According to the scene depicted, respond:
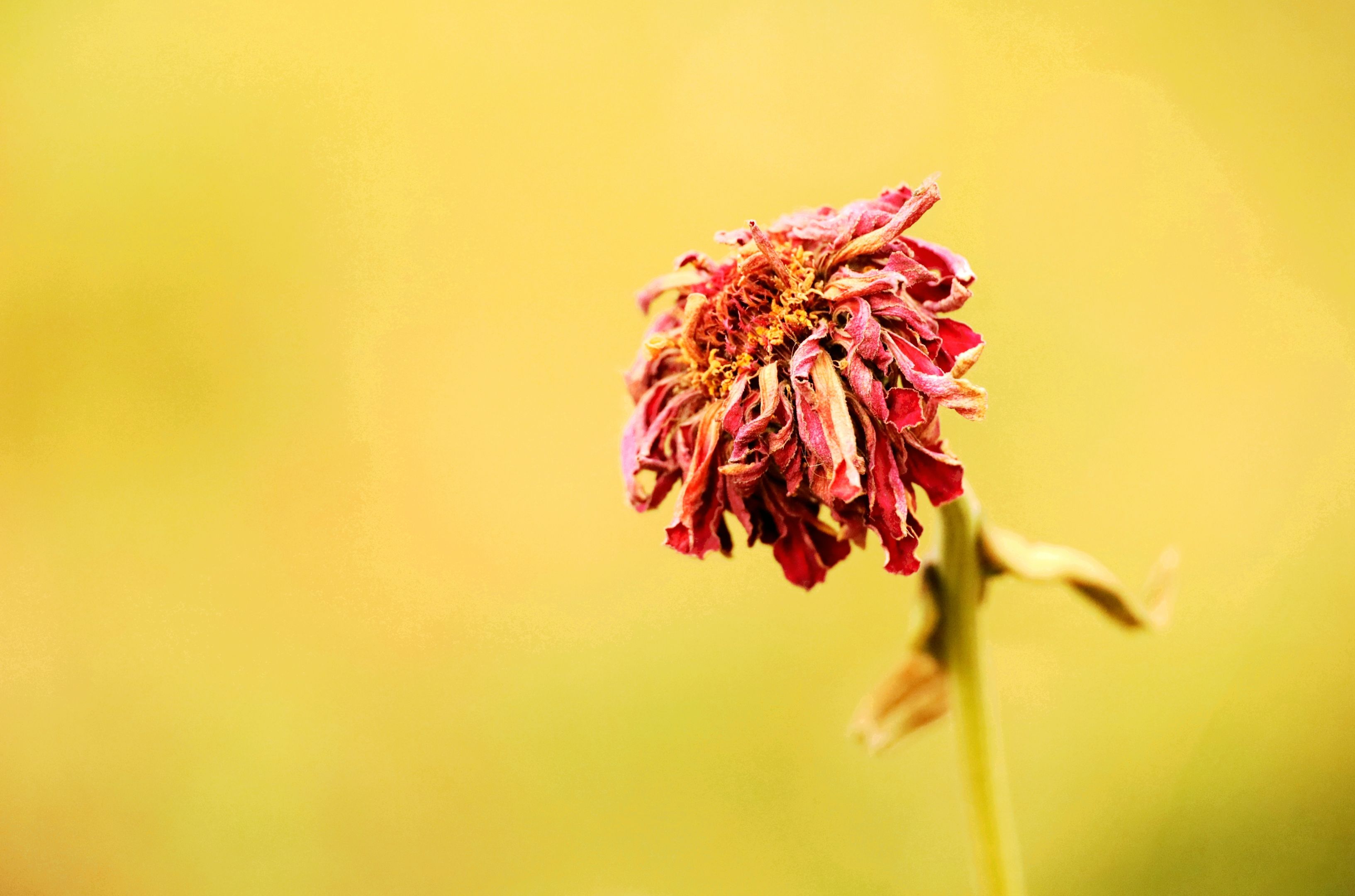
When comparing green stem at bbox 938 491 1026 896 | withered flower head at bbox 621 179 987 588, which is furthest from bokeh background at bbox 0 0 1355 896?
withered flower head at bbox 621 179 987 588

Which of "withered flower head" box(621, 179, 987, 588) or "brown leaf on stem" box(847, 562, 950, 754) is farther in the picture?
"brown leaf on stem" box(847, 562, 950, 754)

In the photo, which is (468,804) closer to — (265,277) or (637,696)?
(637,696)

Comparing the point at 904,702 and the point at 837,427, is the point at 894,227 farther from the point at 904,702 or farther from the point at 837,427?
the point at 904,702

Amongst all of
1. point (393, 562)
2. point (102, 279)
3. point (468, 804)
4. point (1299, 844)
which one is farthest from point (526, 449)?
point (1299, 844)

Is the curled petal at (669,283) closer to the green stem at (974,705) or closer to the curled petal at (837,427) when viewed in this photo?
the curled petal at (837,427)

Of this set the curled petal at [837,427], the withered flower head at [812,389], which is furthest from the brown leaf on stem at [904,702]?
the curled petal at [837,427]

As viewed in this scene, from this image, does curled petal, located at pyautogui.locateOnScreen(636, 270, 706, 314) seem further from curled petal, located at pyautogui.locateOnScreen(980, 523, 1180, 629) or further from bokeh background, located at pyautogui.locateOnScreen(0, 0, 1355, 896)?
bokeh background, located at pyautogui.locateOnScreen(0, 0, 1355, 896)
